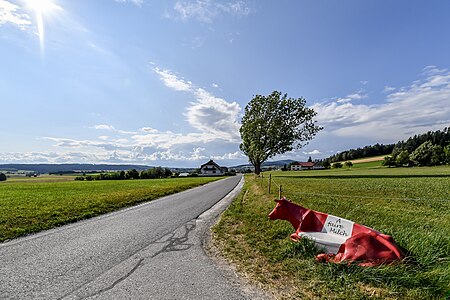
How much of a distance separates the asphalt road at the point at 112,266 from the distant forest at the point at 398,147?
105099 mm

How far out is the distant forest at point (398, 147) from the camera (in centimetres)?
9406

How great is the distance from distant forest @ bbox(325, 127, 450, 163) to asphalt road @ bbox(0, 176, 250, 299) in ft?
345

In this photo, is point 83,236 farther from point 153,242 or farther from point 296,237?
point 296,237

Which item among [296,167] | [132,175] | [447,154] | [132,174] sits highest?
[447,154]

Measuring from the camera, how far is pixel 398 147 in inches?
3991

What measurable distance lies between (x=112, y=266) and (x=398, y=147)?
122m

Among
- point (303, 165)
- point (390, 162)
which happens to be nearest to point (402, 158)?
point (390, 162)

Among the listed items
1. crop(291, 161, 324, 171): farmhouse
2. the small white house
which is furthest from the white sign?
the small white house

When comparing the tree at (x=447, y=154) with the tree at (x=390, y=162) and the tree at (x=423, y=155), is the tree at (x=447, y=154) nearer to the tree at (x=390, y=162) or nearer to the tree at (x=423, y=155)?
the tree at (x=423, y=155)

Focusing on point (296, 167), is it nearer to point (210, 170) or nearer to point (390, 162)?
point (210, 170)

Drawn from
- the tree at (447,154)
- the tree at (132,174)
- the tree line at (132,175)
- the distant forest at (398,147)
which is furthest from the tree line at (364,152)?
the tree at (132,174)

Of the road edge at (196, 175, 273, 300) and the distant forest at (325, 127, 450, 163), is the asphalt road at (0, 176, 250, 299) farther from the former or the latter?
the distant forest at (325, 127, 450, 163)

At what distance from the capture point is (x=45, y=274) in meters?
4.73

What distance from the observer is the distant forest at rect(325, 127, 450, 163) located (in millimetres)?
94062
